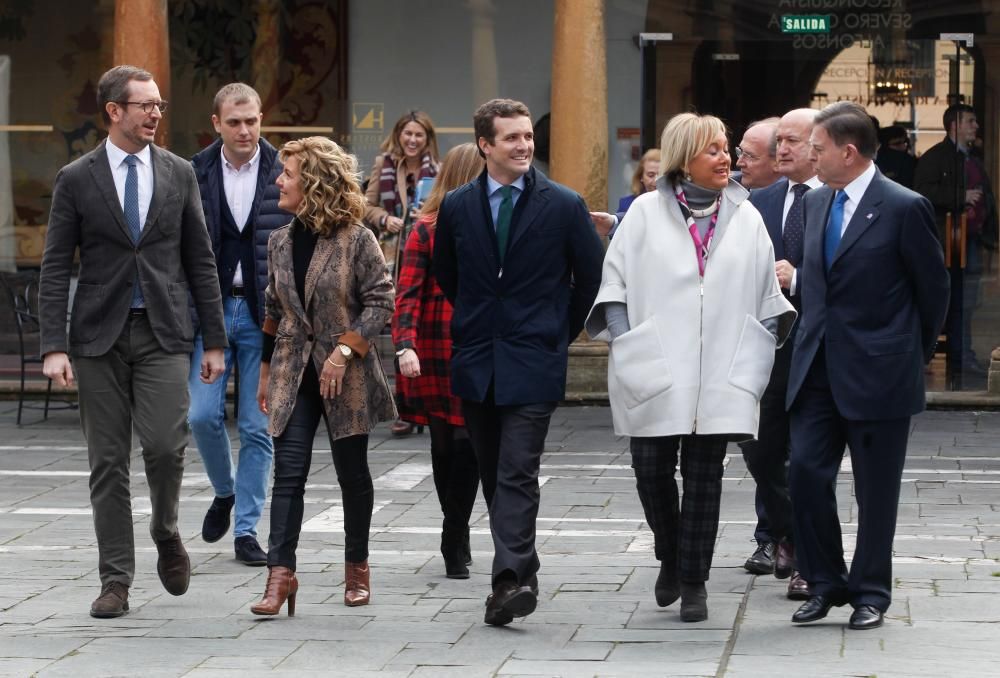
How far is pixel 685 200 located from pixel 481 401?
0.99 m

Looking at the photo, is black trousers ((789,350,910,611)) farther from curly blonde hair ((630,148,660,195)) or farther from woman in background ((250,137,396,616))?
curly blonde hair ((630,148,660,195))

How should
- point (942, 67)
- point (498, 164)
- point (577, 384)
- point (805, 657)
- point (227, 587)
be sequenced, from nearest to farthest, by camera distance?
point (805, 657), point (498, 164), point (227, 587), point (577, 384), point (942, 67)

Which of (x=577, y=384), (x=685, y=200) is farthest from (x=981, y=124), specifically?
(x=685, y=200)

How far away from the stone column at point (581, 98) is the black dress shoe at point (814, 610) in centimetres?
746

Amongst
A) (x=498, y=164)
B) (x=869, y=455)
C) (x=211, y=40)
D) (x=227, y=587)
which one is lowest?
(x=227, y=587)

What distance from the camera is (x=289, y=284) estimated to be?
6766 millimetres

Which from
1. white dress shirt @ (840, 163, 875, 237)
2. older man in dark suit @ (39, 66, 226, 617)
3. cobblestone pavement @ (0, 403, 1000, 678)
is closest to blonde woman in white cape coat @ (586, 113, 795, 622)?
white dress shirt @ (840, 163, 875, 237)

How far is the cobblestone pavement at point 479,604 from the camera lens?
585 cm

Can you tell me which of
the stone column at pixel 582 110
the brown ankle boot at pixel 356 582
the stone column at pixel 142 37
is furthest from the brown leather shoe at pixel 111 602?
the stone column at pixel 142 37

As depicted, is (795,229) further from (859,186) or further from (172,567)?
(172,567)

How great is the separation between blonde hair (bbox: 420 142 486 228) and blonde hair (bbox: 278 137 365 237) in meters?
0.78

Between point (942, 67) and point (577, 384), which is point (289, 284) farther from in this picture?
point (942, 67)

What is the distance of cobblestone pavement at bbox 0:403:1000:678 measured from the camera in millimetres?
5852

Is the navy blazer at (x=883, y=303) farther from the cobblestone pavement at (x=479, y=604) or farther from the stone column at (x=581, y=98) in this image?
the stone column at (x=581, y=98)
